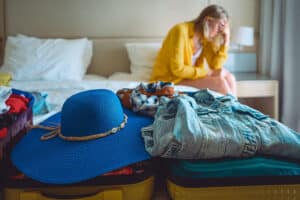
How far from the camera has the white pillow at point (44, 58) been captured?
2986 mm

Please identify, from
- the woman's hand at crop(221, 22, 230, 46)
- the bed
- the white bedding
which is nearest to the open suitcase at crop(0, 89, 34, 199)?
the white bedding

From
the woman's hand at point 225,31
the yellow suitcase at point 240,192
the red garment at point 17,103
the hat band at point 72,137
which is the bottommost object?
the yellow suitcase at point 240,192

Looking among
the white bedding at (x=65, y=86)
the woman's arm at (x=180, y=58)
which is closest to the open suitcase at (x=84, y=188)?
the white bedding at (x=65, y=86)

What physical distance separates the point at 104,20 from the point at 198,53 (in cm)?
87

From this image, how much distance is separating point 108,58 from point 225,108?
225 cm

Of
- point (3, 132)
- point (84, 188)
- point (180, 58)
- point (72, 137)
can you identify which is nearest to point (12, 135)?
point (3, 132)

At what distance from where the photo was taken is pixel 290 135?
45.5 inches

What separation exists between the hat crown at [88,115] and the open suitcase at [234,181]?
300 millimetres

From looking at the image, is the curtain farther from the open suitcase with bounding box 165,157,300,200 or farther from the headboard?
the open suitcase with bounding box 165,157,300,200

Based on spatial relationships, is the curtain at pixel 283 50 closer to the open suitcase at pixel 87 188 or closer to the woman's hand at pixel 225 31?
the woman's hand at pixel 225 31

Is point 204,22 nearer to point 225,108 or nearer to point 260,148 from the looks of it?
point 225,108

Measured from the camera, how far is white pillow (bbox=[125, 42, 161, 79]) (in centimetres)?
325

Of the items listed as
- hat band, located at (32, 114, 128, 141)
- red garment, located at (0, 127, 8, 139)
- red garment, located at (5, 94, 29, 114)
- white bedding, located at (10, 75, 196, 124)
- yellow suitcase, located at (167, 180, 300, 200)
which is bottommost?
yellow suitcase, located at (167, 180, 300, 200)

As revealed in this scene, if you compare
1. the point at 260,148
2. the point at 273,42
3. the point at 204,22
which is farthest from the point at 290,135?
the point at 273,42
